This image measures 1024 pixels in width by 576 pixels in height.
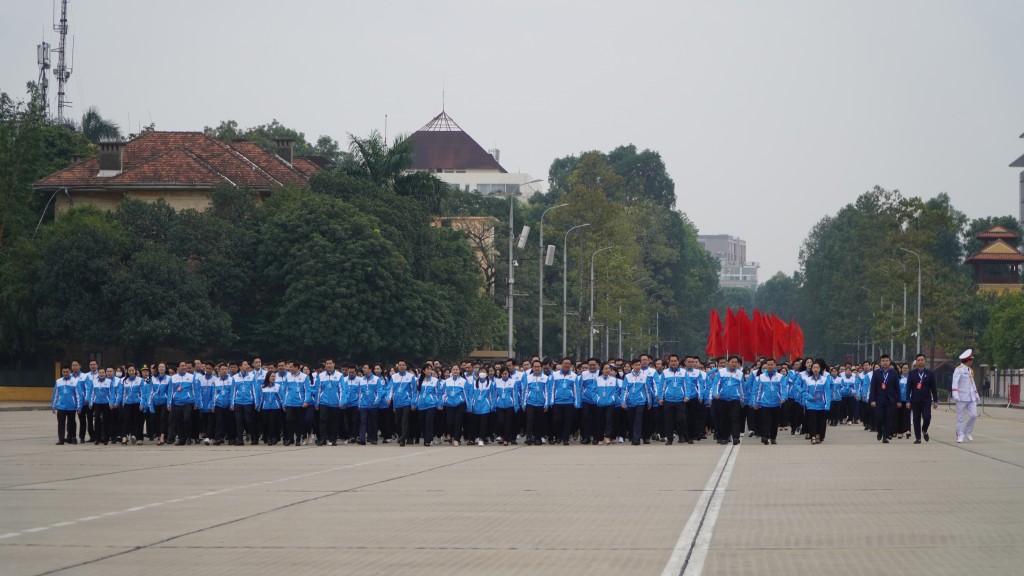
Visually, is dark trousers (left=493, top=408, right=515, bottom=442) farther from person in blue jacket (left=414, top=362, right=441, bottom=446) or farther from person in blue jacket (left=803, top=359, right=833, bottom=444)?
person in blue jacket (left=803, top=359, right=833, bottom=444)

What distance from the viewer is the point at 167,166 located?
221 feet

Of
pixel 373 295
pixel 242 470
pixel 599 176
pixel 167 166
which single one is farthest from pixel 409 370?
pixel 599 176

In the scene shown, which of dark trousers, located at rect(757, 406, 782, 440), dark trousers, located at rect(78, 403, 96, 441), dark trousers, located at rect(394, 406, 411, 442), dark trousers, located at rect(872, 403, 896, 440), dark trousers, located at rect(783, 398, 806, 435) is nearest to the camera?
dark trousers, located at rect(757, 406, 782, 440)

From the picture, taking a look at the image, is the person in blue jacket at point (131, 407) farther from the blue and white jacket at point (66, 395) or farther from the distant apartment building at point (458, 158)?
the distant apartment building at point (458, 158)

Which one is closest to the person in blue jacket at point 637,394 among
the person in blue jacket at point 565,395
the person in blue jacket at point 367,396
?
the person in blue jacket at point 565,395

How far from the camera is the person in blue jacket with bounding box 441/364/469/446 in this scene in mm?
28859

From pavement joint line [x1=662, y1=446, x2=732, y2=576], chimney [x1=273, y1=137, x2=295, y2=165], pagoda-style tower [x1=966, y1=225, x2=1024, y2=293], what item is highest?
chimney [x1=273, y1=137, x2=295, y2=165]

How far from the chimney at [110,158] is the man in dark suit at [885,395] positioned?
4590cm

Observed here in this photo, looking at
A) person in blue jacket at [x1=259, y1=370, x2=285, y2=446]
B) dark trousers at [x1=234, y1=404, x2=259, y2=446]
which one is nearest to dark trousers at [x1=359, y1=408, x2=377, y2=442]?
person in blue jacket at [x1=259, y1=370, x2=285, y2=446]

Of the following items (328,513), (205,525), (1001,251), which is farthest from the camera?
(1001,251)

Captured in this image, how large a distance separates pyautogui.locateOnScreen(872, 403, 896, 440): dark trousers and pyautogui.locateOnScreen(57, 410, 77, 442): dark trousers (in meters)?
16.6

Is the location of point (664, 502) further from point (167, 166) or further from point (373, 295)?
point (167, 166)

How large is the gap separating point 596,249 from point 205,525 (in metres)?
74.6

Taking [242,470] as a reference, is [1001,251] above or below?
above
